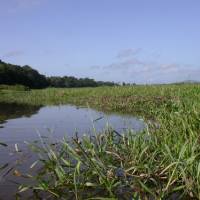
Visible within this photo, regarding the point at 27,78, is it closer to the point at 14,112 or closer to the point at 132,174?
the point at 14,112

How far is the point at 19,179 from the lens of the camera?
7.71 m

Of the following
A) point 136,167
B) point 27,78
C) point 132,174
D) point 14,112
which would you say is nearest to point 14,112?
point 14,112

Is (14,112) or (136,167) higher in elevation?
(136,167)

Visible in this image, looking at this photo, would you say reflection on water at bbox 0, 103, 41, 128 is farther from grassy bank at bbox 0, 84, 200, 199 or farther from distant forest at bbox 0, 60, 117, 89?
distant forest at bbox 0, 60, 117, 89

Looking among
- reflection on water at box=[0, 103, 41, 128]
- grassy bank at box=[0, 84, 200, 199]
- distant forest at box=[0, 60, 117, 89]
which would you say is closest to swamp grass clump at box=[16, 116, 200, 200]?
grassy bank at box=[0, 84, 200, 199]

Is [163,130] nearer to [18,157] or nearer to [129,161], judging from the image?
[129,161]

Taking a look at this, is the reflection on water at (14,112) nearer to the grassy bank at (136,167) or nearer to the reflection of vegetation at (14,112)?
the reflection of vegetation at (14,112)

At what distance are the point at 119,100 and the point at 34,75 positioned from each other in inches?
2334

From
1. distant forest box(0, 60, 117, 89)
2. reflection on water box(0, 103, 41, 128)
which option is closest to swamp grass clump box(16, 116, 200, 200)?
reflection on water box(0, 103, 41, 128)

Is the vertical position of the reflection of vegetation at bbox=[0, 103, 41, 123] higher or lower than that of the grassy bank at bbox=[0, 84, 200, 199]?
lower

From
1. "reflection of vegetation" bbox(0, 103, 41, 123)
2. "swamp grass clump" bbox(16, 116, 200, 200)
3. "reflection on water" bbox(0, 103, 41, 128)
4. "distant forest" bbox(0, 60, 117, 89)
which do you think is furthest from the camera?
"distant forest" bbox(0, 60, 117, 89)

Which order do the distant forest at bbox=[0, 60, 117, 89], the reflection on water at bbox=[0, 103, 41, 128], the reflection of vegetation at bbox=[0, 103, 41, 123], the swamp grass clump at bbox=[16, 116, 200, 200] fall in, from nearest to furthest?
the swamp grass clump at bbox=[16, 116, 200, 200]
the reflection on water at bbox=[0, 103, 41, 128]
the reflection of vegetation at bbox=[0, 103, 41, 123]
the distant forest at bbox=[0, 60, 117, 89]

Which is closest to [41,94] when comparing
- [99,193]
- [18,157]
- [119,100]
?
[119,100]

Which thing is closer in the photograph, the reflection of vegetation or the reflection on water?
the reflection on water
